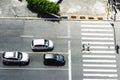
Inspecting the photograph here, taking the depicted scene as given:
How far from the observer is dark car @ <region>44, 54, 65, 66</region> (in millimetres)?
58812

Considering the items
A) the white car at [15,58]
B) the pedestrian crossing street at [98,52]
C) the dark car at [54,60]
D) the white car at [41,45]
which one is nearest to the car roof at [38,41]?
the white car at [41,45]

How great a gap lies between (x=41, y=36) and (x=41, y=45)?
3.31 metres

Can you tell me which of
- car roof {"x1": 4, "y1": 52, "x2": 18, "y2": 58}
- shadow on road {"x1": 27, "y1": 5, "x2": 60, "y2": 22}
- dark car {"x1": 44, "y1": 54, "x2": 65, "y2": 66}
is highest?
shadow on road {"x1": 27, "y1": 5, "x2": 60, "y2": 22}

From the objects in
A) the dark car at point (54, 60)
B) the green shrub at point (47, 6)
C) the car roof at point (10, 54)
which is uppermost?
the green shrub at point (47, 6)

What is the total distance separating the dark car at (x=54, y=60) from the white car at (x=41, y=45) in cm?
226

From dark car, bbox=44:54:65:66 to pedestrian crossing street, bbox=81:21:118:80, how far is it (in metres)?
3.87

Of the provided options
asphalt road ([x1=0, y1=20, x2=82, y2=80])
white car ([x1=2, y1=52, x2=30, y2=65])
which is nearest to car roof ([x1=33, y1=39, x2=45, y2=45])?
asphalt road ([x1=0, y1=20, x2=82, y2=80])

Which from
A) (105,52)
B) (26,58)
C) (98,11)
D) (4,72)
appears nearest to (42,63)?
(26,58)

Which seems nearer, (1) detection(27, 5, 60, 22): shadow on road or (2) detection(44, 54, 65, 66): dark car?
(2) detection(44, 54, 65, 66): dark car

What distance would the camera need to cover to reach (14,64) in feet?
194

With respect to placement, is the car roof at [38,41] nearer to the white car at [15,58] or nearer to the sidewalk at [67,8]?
the white car at [15,58]

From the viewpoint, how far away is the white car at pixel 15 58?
192 feet

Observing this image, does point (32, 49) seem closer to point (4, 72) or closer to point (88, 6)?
point (4, 72)

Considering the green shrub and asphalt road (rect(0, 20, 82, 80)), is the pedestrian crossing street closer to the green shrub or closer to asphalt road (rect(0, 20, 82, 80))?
asphalt road (rect(0, 20, 82, 80))
